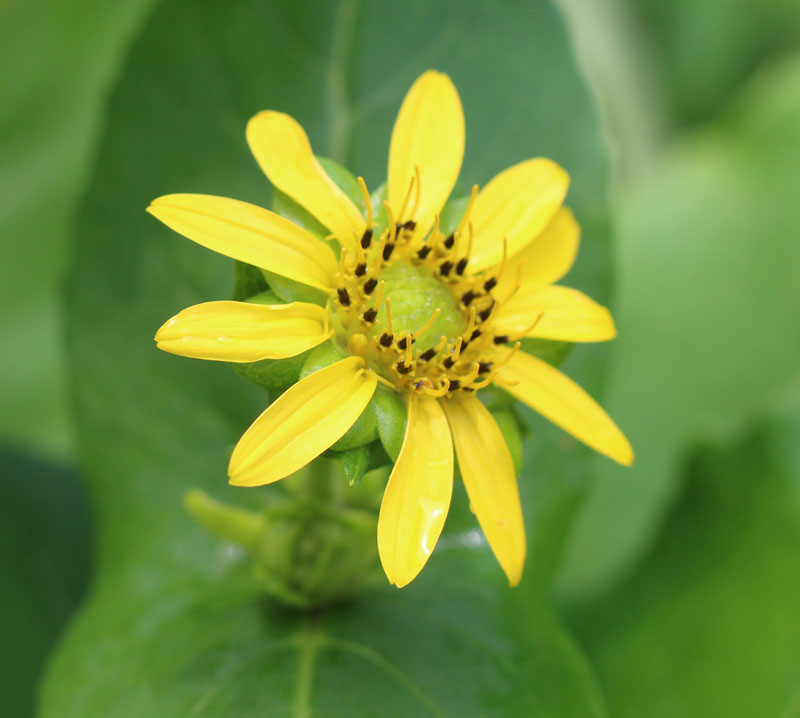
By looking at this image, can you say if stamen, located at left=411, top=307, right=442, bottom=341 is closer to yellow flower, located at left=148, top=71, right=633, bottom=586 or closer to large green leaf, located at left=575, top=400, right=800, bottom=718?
yellow flower, located at left=148, top=71, right=633, bottom=586

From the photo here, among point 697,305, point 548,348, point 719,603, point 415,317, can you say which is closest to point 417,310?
point 415,317

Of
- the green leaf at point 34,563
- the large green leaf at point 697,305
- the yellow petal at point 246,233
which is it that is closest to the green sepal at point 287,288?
the yellow petal at point 246,233

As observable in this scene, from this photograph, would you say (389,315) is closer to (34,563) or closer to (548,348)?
(548,348)

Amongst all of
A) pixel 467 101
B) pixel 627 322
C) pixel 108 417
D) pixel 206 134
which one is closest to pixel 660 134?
pixel 627 322

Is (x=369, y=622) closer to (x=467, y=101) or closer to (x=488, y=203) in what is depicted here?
(x=488, y=203)

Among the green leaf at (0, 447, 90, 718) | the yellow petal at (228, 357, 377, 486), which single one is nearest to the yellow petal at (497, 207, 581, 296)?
the yellow petal at (228, 357, 377, 486)

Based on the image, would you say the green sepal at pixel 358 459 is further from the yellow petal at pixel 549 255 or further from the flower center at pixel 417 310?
the yellow petal at pixel 549 255
